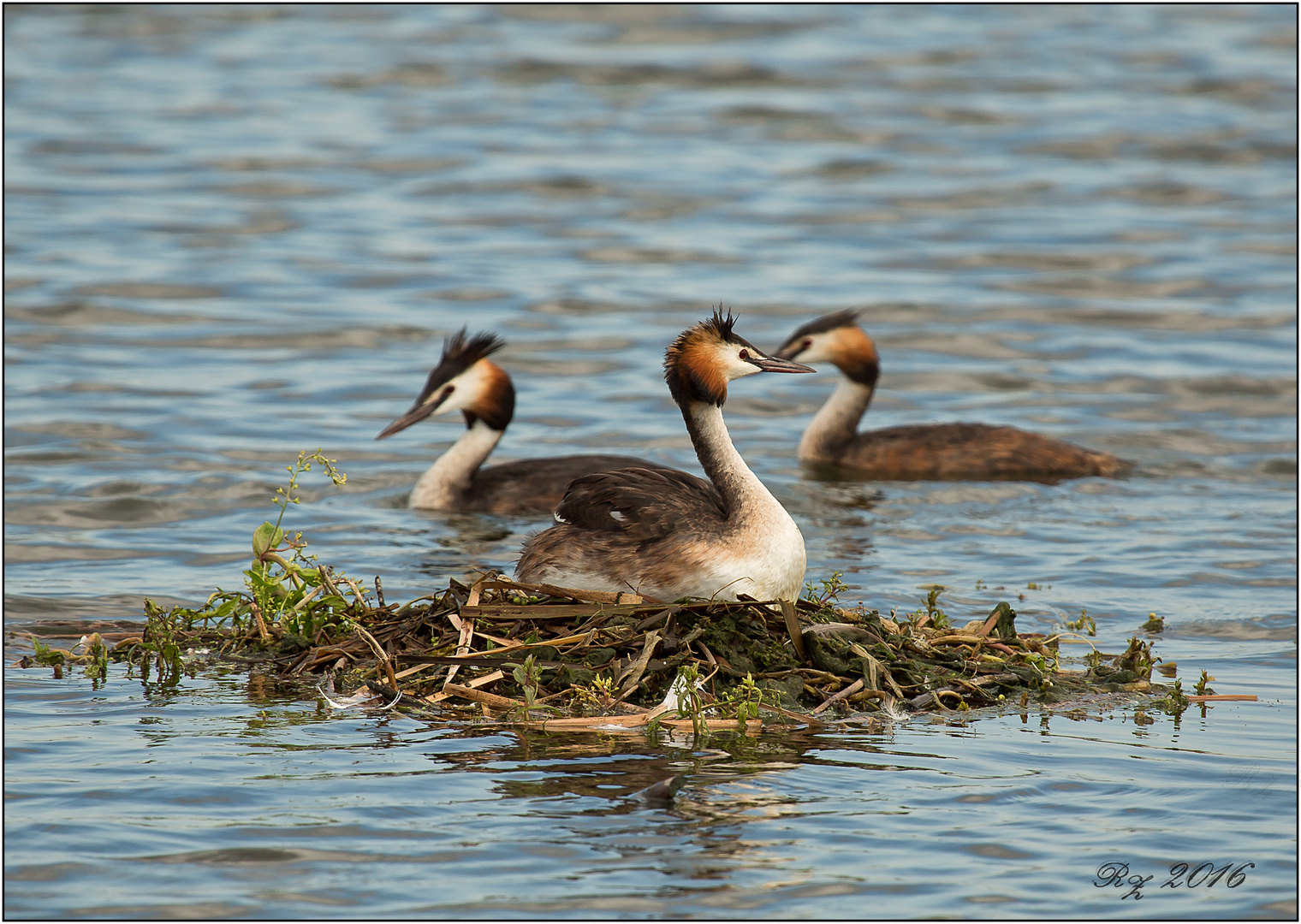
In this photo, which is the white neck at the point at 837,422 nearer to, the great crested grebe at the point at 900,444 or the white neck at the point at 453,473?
the great crested grebe at the point at 900,444

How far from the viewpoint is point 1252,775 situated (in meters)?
5.84

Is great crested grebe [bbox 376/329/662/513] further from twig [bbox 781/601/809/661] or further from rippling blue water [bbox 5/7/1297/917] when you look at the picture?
twig [bbox 781/601/809/661]

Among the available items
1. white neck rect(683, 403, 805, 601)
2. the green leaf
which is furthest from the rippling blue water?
white neck rect(683, 403, 805, 601)

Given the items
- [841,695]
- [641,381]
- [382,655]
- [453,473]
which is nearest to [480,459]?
[453,473]

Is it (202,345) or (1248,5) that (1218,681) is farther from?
(1248,5)

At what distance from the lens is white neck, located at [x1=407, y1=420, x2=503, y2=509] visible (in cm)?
1111

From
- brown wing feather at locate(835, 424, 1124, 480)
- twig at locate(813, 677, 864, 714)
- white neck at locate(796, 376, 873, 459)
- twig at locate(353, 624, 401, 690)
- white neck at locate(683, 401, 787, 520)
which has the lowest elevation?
twig at locate(813, 677, 864, 714)

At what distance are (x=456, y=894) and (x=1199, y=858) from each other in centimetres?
223

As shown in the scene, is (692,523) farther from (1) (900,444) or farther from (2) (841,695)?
(1) (900,444)

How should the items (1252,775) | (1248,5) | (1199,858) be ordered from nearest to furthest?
(1199,858), (1252,775), (1248,5)

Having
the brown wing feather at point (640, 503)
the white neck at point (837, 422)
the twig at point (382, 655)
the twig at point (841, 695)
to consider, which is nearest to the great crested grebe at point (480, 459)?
the white neck at point (837, 422)

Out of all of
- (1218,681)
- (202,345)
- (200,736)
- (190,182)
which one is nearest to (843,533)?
(1218,681)

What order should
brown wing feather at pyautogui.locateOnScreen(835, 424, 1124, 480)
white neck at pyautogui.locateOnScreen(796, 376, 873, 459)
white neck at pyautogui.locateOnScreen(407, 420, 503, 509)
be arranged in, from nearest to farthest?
white neck at pyautogui.locateOnScreen(407, 420, 503, 509) → brown wing feather at pyautogui.locateOnScreen(835, 424, 1124, 480) → white neck at pyautogui.locateOnScreen(796, 376, 873, 459)

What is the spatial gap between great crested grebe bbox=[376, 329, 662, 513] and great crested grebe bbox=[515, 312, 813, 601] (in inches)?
117
